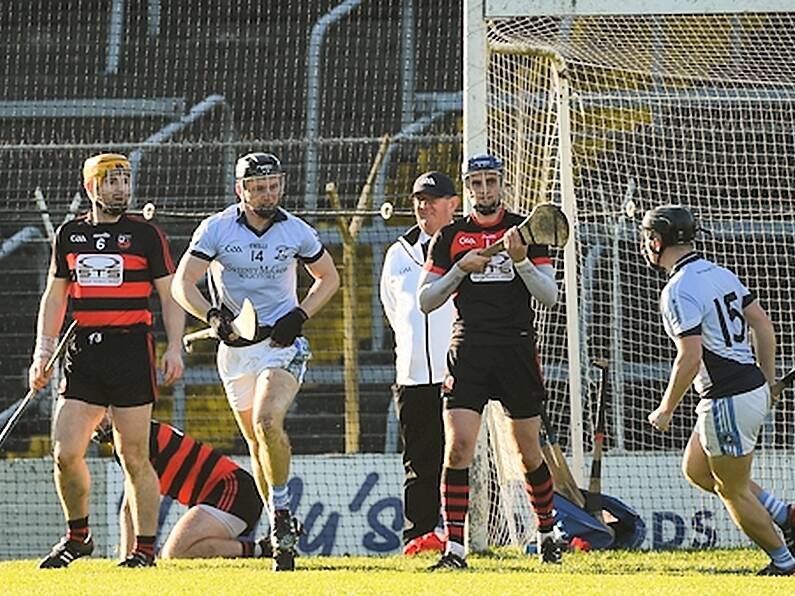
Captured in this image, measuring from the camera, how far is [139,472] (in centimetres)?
834

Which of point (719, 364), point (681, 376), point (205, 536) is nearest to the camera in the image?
point (681, 376)

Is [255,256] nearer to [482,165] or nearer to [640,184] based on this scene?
[482,165]

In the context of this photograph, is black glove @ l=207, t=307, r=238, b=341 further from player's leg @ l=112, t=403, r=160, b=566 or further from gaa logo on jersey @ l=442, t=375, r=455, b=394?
gaa logo on jersey @ l=442, t=375, r=455, b=394

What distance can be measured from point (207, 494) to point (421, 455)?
3.81ft

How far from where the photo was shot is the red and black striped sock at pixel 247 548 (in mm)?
9506

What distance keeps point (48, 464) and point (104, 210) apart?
14.7ft

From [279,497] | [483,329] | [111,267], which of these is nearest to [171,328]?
[111,267]

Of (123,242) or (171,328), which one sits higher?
(123,242)

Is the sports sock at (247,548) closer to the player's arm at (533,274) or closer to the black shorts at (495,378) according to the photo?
the black shorts at (495,378)

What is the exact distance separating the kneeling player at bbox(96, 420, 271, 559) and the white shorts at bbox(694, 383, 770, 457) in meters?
2.69

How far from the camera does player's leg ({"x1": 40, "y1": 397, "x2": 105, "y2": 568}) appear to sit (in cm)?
824

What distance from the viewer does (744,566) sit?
28.2 feet

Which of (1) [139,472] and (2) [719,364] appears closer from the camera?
(2) [719,364]

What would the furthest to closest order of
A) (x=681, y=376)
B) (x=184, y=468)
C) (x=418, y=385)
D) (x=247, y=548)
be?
1. (x=418, y=385)
2. (x=184, y=468)
3. (x=247, y=548)
4. (x=681, y=376)
